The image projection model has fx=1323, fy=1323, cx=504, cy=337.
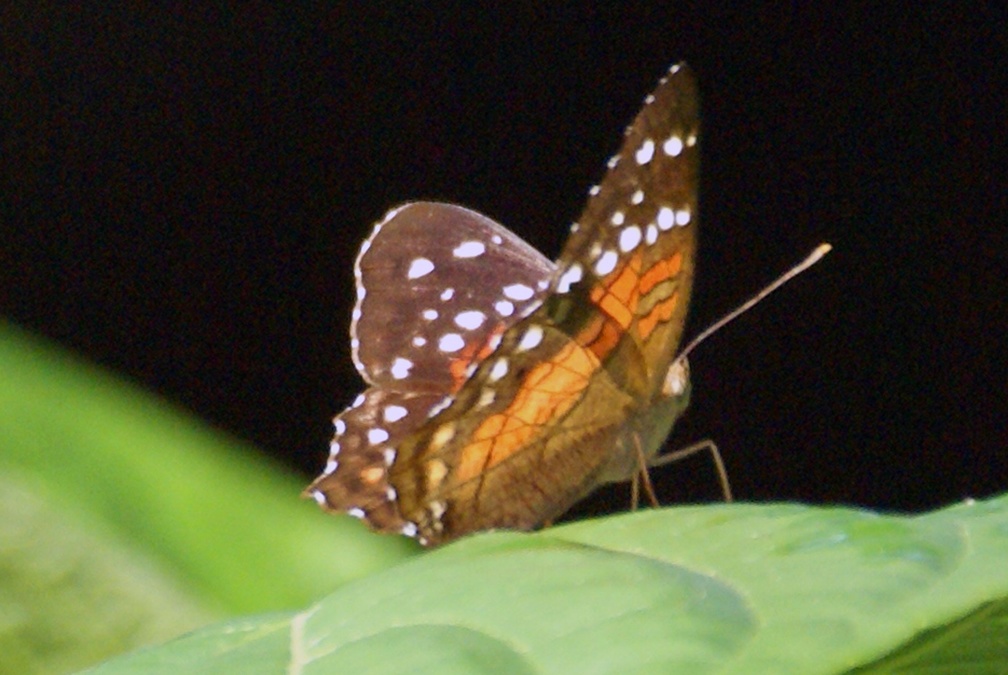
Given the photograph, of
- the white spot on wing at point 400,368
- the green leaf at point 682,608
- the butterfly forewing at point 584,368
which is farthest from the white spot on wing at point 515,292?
the green leaf at point 682,608

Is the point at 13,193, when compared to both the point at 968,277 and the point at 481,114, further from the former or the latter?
the point at 968,277

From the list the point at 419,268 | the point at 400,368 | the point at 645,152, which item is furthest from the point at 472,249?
the point at 645,152

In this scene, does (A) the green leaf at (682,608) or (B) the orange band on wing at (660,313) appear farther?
(B) the orange band on wing at (660,313)

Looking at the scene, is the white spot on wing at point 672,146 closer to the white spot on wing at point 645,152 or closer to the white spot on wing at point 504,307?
the white spot on wing at point 645,152

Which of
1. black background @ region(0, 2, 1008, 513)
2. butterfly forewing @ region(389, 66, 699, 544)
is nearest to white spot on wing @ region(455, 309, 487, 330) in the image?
butterfly forewing @ region(389, 66, 699, 544)

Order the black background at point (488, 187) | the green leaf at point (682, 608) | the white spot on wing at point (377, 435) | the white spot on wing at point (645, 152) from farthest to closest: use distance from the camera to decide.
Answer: the black background at point (488, 187) → the white spot on wing at point (377, 435) → the white spot on wing at point (645, 152) → the green leaf at point (682, 608)

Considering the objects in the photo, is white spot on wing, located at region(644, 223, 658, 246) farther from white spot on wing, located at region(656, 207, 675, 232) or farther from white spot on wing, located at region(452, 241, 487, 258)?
white spot on wing, located at region(452, 241, 487, 258)
